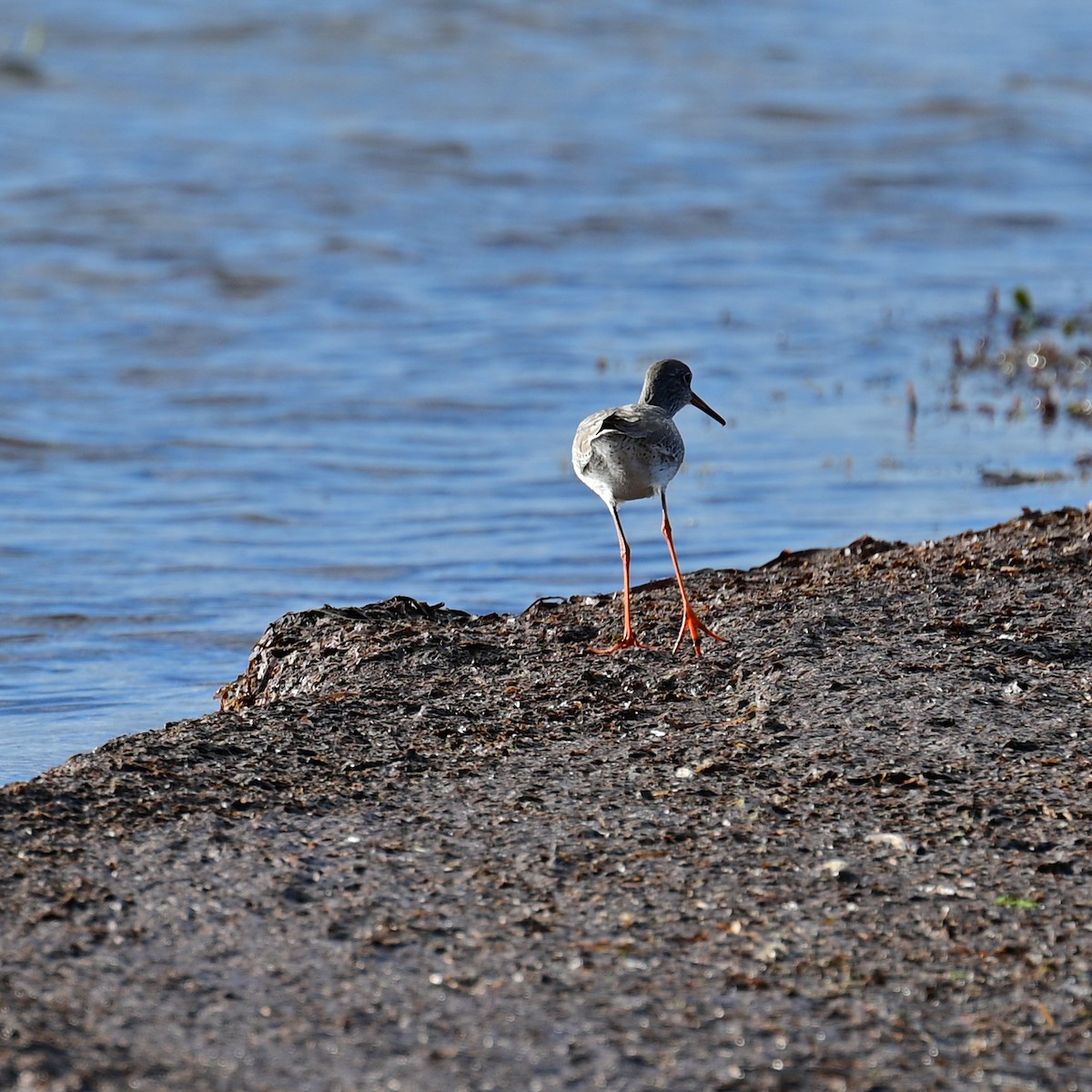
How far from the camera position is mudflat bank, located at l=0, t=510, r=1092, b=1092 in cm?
357

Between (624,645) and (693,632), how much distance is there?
0.86 ft

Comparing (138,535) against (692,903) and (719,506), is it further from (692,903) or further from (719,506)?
(692,903)

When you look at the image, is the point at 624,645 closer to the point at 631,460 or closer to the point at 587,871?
the point at 631,460

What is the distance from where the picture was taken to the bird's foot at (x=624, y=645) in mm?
6301

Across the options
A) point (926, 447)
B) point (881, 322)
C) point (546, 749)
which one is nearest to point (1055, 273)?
point (881, 322)

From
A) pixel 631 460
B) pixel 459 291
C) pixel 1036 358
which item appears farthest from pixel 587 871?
pixel 459 291

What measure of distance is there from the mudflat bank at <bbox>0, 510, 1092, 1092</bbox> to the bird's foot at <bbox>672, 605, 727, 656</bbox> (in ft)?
0.22

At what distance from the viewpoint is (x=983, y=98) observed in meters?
23.1

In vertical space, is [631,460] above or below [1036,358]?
below

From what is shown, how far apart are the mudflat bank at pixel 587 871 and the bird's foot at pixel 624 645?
0.06m

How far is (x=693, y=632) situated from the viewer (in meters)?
6.31

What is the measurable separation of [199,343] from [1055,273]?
7.73 meters

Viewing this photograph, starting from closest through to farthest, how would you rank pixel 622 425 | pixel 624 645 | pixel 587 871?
pixel 587 871 → pixel 622 425 → pixel 624 645

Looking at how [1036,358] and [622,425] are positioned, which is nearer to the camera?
[622,425]
